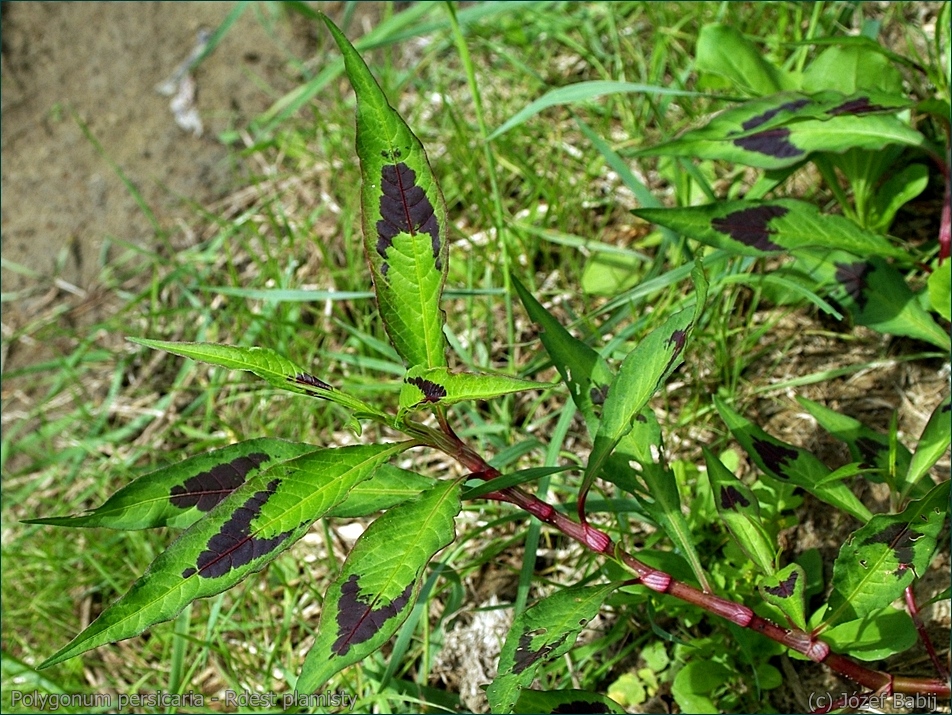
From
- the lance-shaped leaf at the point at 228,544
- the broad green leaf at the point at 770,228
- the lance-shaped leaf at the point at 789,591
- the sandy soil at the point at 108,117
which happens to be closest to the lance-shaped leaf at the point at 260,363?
the lance-shaped leaf at the point at 228,544

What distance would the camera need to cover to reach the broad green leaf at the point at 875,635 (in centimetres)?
168

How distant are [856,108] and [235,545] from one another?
5.42ft

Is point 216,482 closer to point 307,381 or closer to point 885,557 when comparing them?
point 307,381

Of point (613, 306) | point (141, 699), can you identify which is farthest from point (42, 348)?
point (613, 306)

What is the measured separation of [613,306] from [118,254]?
6.73ft

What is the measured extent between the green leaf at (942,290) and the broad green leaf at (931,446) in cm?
36

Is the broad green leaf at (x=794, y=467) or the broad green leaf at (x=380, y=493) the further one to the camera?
the broad green leaf at (x=794, y=467)

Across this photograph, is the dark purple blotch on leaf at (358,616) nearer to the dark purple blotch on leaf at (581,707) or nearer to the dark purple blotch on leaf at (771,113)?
the dark purple blotch on leaf at (581,707)

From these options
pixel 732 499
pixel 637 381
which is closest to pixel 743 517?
pixel 732 499

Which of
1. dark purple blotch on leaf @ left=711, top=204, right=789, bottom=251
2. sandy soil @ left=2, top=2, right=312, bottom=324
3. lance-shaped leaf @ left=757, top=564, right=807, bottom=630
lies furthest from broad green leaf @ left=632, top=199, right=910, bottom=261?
sandy soil @ left=2, top=2, right=312, bottom=324

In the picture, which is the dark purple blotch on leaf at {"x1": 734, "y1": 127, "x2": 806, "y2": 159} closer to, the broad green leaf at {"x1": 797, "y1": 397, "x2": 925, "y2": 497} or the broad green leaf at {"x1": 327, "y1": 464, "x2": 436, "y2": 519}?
the broad green leaf at {"x1": 797, "y1": 397, "x2": 925, "y2": 497}

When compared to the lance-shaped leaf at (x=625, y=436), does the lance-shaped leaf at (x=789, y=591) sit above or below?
below

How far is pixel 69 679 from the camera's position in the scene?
2.50m

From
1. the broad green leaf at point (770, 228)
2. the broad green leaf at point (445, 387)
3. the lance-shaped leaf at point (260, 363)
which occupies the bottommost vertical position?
the broad green leaf at point (770, 228)
